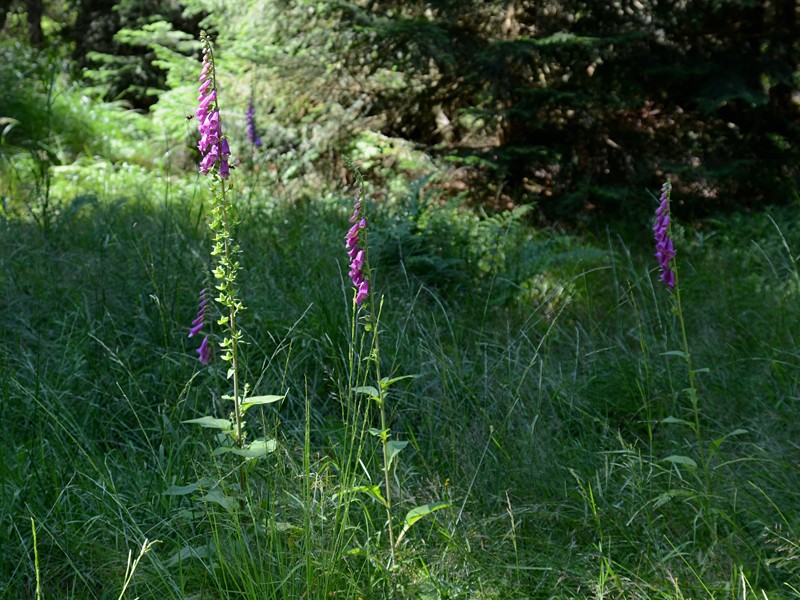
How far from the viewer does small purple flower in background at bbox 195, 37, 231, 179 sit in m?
2.33

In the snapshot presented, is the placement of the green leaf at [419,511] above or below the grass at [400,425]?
above

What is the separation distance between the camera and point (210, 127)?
234 centimetres

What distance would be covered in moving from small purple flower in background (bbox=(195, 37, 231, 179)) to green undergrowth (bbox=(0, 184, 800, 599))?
24.0 inches

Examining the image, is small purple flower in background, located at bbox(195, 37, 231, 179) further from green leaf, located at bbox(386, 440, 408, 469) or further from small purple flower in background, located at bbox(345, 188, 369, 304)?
green leaf, located at bbox(386, 440, 408, 469)

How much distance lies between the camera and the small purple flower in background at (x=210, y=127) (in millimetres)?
2328

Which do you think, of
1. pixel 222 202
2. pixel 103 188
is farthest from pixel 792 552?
pixel 103 188

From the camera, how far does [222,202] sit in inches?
93.7

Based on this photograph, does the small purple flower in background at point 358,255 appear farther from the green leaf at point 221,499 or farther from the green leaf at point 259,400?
the green leaf at point 221,499

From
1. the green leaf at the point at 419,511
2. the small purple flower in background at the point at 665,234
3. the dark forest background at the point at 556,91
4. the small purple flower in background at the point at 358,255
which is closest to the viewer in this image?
the green leaf at the point at 419,511

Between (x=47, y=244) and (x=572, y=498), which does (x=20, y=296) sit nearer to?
(x=47, y=244)

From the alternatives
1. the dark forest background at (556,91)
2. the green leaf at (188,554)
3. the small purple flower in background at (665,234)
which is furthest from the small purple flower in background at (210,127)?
the dark forest background at (556,91)

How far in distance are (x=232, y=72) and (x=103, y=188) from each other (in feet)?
5.70

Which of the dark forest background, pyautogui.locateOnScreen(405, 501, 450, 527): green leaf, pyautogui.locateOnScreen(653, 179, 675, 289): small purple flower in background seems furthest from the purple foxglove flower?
the dark forest background

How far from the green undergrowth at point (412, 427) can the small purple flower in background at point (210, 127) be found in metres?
0.61
